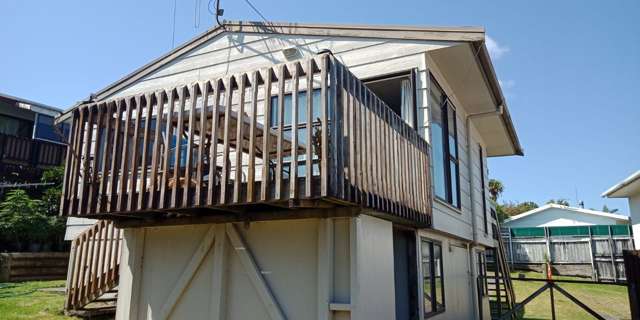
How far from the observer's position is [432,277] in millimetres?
6609

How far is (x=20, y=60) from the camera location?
10.8 meters

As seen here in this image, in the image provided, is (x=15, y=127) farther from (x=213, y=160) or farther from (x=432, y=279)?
(x=432, y=279)

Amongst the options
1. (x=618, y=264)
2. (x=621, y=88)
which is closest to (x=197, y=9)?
(x=621, y=88)

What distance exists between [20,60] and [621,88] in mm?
20688

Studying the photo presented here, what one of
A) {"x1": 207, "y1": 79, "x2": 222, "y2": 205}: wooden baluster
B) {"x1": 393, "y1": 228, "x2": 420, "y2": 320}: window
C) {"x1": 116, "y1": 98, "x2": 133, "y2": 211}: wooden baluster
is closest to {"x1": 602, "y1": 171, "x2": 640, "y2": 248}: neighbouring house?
{"x1": 393, "y1": 228, "x2": 420, "y2": 320}: window

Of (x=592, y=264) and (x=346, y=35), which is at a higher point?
(x=346, y=35)

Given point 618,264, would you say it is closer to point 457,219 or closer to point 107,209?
point 457,219

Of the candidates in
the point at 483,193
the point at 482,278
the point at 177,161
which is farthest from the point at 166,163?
the point at 483,193

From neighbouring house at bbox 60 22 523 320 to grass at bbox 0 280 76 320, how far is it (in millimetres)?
594

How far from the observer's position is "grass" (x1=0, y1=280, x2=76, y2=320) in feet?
23.0

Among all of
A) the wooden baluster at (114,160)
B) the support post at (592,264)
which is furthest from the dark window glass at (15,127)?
the support post at (592,264)

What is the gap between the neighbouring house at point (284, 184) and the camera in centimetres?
372

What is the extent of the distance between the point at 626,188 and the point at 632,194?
0.78 meters

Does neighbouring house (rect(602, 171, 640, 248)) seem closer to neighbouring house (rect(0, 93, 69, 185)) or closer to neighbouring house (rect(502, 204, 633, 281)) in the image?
neighbouring house (rect(502, 204, 633, 281))
